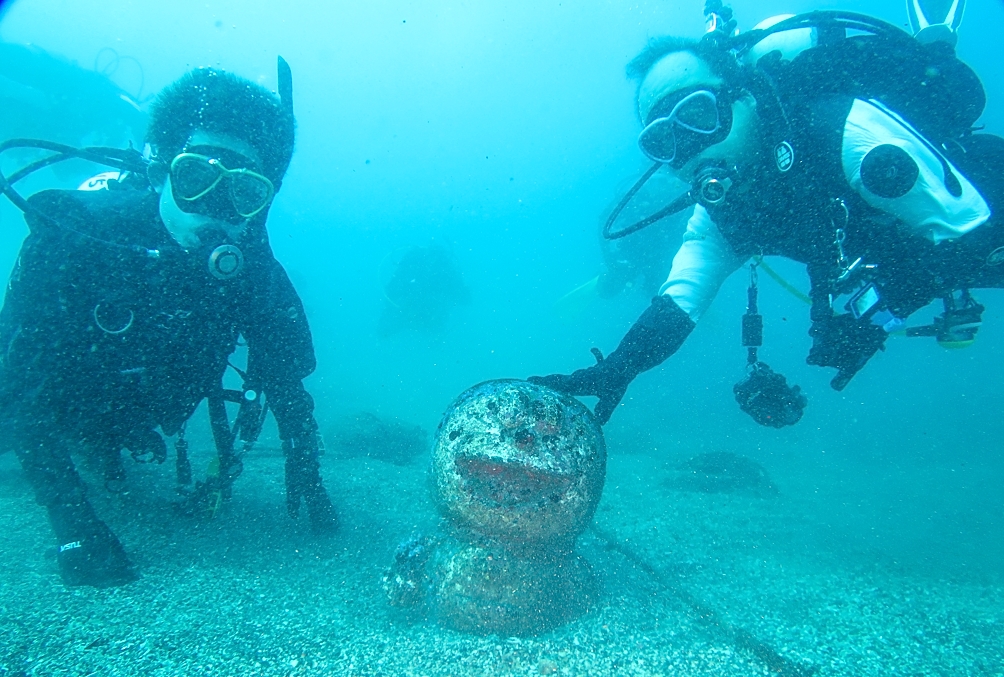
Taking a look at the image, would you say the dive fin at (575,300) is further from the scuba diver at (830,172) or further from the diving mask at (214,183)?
the diving mask at (214,183)

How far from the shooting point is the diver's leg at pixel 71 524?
10.1 ft

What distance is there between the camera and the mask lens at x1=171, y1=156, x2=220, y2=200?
3641 mm

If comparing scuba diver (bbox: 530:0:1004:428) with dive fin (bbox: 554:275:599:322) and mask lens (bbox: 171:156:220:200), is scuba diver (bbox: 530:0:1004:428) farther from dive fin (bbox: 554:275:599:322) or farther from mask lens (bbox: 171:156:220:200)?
dive fin (bbox: 554:275:599:322)

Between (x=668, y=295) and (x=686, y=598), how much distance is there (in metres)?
2.54

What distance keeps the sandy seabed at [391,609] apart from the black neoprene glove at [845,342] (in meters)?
1.89

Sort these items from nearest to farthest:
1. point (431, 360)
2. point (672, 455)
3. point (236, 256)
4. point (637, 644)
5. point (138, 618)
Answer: point (138, 618) → point (637, 644) → point (236, 256) → point (672, 455) → point (431, 360)

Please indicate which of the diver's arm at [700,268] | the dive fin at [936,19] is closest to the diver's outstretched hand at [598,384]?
the diver's arm at [700,268]

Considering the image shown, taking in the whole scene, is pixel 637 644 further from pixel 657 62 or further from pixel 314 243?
pixel 314 243

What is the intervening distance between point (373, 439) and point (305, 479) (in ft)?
23.1

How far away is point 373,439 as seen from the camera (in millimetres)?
11086

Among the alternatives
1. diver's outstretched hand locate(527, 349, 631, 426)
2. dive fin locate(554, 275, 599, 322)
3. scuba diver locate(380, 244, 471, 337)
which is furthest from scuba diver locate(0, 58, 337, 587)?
scuba diver locate(380, 244, 471, 337)

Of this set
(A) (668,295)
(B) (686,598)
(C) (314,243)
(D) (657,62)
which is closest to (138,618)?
(B) (686,598)

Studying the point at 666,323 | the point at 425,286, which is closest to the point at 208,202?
the point at 666,323

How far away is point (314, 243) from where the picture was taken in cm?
12188
